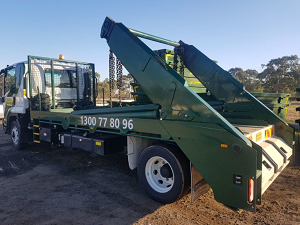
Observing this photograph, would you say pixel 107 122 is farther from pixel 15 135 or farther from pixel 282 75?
pixel 282 75

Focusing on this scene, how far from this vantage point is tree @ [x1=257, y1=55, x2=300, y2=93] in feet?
113

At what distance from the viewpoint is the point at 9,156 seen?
22.8 feet

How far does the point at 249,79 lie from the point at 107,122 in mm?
44983

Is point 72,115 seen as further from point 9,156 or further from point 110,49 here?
point 9,156

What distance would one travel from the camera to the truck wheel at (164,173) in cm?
350

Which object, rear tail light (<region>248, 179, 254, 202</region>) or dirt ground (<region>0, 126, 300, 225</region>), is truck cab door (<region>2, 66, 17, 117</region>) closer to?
dirt ground (<region>0, 126, 300, 225</region>)

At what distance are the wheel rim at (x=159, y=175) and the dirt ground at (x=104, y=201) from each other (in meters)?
0.26

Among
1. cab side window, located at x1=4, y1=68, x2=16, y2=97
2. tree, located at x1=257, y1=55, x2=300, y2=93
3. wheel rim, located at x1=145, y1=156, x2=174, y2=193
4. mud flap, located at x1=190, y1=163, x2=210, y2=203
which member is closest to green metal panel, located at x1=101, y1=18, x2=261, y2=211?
mud flap, located at x1=190, y1=163, x2=210, y2=203

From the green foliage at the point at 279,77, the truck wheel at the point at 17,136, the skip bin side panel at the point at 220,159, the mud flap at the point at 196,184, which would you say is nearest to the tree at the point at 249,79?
the green foliage at the point at 279,77

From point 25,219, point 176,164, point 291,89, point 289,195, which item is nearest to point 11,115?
point 25,219

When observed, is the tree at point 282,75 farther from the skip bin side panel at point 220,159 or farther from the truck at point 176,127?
Answer: the skip bin side panel at point 220,159

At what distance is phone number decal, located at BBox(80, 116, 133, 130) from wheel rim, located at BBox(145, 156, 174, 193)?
2.32 ft

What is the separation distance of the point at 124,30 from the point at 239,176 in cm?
305

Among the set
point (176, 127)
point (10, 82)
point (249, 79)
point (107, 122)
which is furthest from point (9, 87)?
point (249, 79)
